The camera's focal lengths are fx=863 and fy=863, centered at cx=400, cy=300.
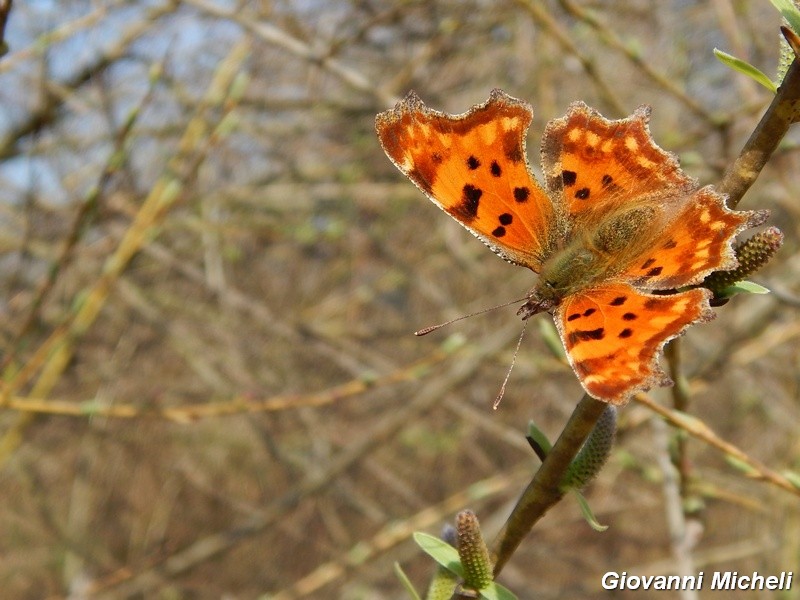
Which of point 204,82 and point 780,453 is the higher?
point 204,82

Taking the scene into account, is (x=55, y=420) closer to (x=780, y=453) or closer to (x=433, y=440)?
(x=433, y=440)

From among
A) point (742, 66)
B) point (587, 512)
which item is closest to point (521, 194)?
point (742, 66)

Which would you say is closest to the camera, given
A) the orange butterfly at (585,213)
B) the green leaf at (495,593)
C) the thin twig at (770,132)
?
the thin twig at (770,132)

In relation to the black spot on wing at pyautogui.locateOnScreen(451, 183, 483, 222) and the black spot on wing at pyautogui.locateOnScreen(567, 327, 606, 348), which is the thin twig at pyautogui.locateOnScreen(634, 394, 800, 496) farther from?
the black spot on wing at pyautogui.locateOnScreen(451, 183, 483, 222)

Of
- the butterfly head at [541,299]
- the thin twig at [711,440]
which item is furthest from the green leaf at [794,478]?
the butterfly head at [541,299]

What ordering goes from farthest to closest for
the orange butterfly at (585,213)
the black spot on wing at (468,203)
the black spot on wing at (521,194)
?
the black spot on wing at (521,194)
the black spot on wing at (468,203)
the orange butterfly at (585,213)

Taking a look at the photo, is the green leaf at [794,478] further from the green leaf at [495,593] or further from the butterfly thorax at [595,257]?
the green leaf at [495,593]

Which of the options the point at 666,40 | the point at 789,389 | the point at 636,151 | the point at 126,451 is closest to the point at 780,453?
the point at 789,389
